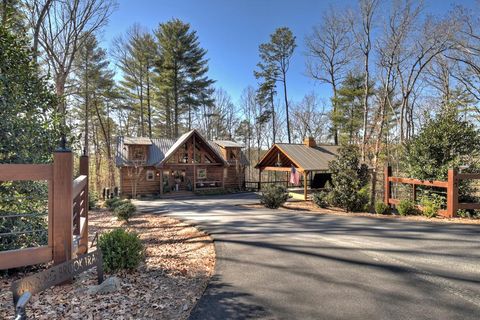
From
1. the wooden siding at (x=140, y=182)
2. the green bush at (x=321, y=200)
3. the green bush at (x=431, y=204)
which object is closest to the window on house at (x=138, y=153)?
the wooden siding at (x=140, y=182)

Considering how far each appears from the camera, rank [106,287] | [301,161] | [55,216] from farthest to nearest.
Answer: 1. [301,161]
2. [106,287]
3. [55,216]

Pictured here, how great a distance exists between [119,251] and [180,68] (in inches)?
1083

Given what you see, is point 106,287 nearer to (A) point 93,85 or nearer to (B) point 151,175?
(B) point 151,175

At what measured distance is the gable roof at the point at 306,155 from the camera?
1884 cm

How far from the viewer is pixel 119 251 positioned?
13.8 ft

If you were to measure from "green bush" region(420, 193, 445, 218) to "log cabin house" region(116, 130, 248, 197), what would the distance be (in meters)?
16.2

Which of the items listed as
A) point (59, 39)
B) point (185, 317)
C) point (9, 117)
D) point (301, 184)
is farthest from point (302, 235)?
point (301, 184)

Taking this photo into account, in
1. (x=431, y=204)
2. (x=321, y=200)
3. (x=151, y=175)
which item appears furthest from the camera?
(x=151, y=175)

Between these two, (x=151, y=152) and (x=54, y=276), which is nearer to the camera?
(x=54, y=276)

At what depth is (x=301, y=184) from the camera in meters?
27.2

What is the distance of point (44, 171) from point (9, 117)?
1618 millimetres

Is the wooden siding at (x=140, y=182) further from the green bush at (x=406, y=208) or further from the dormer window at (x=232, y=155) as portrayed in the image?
the green bush at (x=406, y=208)

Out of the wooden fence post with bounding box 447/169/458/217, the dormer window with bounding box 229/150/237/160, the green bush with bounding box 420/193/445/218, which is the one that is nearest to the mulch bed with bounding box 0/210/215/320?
the green bush with bounding box 420/193/445/218

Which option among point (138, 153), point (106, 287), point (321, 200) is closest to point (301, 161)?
point (321, 200)
